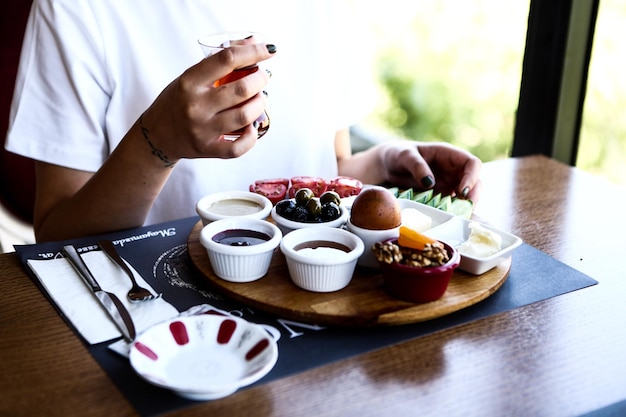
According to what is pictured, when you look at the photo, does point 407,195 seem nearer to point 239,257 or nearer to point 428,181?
point 428,181

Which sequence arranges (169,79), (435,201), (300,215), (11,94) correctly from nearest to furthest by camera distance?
1. (300,215)
2. (435,201)
3. (169,79)
4. (11,94)

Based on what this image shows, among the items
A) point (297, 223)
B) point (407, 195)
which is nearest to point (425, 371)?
point (297, 223)

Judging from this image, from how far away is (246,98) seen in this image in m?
1.13

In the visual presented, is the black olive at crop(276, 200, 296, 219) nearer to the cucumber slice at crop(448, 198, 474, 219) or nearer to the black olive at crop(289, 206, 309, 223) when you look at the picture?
the black olive at crop(289, 206, 309, 223)

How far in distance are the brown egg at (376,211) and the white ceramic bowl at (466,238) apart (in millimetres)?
98

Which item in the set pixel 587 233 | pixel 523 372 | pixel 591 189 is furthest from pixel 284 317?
pixel 591 189

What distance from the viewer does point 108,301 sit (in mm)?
1083

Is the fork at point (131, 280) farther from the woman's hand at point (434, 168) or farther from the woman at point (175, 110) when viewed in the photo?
the woman's hand at point (434, 168)

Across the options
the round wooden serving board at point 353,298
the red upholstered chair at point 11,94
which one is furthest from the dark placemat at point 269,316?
the red upholstered chair at point 11,94

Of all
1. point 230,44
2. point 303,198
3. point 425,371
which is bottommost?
point 425,371

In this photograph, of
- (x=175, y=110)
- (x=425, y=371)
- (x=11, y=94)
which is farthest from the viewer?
(x=11, y=94)

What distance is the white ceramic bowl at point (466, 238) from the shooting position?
1.15 m

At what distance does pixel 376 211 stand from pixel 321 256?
0.16m

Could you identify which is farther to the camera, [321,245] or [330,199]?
[330,199]
